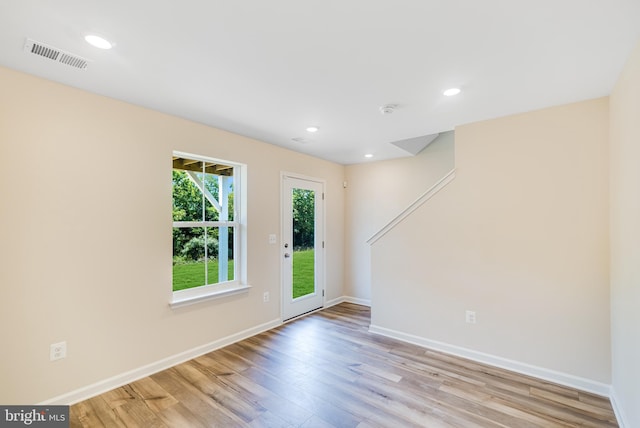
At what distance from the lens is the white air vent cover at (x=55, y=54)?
1.69 m

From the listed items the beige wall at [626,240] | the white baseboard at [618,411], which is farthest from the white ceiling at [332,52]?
the white baseboard at [618,411]

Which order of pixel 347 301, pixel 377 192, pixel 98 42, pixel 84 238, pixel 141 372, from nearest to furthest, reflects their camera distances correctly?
pixel 98 42
pixel 84 238
pixel 141 372
pixel 377 192
pixel 347 301

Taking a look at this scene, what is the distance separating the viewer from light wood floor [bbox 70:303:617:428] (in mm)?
2027

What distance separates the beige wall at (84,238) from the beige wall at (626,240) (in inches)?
132

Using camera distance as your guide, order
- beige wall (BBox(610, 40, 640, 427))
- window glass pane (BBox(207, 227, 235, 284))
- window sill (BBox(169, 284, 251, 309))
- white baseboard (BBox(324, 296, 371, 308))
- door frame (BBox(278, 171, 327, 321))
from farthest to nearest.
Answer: white baseboard (BBox(324, 296, 371, 308)), door frame (BBox(278, 171, 327, 321)), window glass pane (BBox(207, 227, 235, 284)), window sill (BBox(169, 284, 251, 309)), beige wall (BBox(610, 40, 640, 427))

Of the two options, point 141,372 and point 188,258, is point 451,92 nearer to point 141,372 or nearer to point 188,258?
point 188,258

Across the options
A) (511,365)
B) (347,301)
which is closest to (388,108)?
(511,365)

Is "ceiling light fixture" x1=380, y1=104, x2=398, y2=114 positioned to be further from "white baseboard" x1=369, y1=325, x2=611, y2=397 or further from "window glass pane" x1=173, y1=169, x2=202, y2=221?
"white baseboard" x1=369, y1=325, x2=611, y2=397

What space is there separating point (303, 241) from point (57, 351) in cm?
289

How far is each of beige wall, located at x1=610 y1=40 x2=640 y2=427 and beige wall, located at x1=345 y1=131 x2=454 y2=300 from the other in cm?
216

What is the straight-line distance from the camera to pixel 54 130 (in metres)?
2.16

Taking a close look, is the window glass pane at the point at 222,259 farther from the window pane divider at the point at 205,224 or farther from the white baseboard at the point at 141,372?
the white baseboard at the point at 141,372

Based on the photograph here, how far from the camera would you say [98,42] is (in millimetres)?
1650

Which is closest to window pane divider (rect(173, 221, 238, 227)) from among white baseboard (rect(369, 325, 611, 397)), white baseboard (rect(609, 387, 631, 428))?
white baseboard (rect(369, 325, 611, 397))
